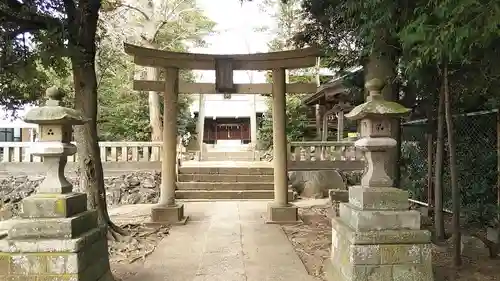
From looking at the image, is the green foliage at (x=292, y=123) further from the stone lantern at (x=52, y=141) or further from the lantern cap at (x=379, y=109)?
the stone lantern at (x=52, y=141)

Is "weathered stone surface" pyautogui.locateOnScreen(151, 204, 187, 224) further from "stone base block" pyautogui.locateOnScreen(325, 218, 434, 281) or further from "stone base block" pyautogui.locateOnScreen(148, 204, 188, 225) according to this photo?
"stone base block" pyautogui.locateOnScreen(325, 218, 434, 281)

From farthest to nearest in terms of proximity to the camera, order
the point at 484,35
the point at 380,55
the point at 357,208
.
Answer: the point at 380,55, the point at 357,208, the point at 484,35

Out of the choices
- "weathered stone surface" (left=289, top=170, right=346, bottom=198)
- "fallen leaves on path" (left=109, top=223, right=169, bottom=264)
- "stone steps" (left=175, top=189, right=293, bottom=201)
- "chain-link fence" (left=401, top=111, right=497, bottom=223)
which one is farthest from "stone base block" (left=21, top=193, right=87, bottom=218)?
"weathered stone surface" (left=289, top=170, right=346, bottom=198)

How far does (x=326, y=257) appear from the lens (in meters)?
5.43

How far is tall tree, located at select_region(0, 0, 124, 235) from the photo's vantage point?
5105 mm

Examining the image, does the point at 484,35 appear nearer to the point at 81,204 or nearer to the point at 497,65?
the point at 497,65

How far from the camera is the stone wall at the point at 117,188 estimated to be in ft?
38.6

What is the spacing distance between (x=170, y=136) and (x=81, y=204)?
168 inches

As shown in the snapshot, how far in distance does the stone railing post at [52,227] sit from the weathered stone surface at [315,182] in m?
8.94

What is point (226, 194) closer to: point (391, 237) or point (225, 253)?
point (225, 253)

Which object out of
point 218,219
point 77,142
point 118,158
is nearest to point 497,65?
point 77,142

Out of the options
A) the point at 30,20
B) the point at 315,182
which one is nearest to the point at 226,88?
the point at 30,20

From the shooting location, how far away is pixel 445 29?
2955mm

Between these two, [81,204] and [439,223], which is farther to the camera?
[439,223]
